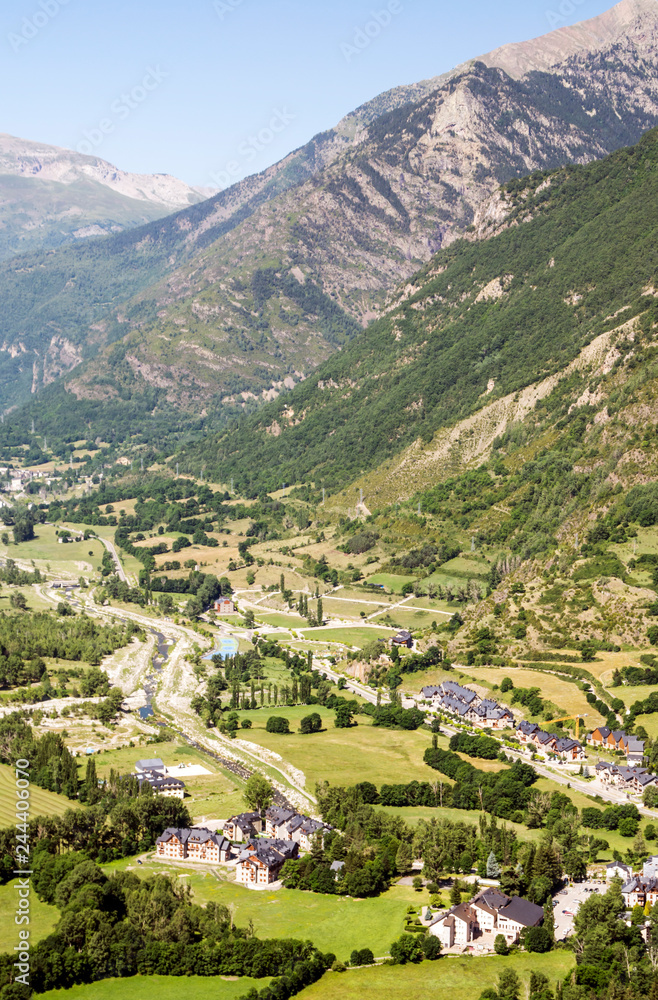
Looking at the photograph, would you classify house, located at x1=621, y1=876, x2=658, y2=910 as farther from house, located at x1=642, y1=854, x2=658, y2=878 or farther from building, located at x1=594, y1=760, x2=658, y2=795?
building, located at x1=594, y1=760, x2=658, y2=795

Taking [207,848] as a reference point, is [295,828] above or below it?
above

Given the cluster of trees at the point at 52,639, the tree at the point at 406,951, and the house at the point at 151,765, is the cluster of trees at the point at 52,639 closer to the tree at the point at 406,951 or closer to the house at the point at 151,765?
the house at the point at 151,765

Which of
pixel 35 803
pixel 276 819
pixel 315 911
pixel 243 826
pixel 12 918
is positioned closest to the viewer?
pixel 12 918

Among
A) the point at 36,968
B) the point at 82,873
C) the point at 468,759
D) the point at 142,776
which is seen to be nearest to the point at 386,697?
the point at 468,759

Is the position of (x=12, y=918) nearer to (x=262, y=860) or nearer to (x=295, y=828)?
(x=262, y=860)

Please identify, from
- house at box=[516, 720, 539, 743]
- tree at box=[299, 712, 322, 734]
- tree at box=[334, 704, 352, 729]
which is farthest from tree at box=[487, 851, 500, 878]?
tree at box=[334, 704, 352, 729]

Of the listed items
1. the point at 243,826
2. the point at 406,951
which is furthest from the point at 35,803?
the point at 406,951

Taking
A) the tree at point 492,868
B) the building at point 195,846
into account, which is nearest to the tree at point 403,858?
the tree at point 492,868
